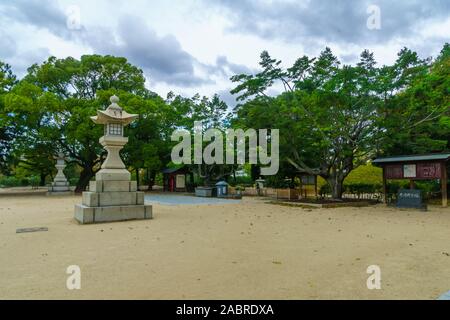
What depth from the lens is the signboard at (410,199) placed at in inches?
491

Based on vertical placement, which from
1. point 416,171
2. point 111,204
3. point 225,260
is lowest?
point 225,260

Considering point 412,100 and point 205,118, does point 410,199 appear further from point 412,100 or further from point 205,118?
point 205,118

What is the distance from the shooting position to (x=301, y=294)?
344cm

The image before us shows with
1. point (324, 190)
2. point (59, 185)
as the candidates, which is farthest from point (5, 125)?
point (324, 190)

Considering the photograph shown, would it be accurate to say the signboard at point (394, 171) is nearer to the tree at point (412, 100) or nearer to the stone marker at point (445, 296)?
the tree at point (412, 100)

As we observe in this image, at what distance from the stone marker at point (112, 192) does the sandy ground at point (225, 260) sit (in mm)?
607

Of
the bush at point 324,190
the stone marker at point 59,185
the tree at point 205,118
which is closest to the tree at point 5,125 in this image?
the stone marker at point 59,185

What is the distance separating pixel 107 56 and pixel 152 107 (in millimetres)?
6414

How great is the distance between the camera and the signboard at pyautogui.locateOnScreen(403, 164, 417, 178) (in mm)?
13352

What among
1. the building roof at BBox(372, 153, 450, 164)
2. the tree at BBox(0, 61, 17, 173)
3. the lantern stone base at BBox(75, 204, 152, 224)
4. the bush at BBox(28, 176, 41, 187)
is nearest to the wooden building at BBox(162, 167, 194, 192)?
the tree at BBox(0, 61, 17, 173)

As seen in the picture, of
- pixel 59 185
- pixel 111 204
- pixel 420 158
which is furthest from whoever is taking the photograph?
pixel 59 185

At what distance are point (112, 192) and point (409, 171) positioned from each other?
12.7 meters

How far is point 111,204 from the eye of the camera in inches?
361
